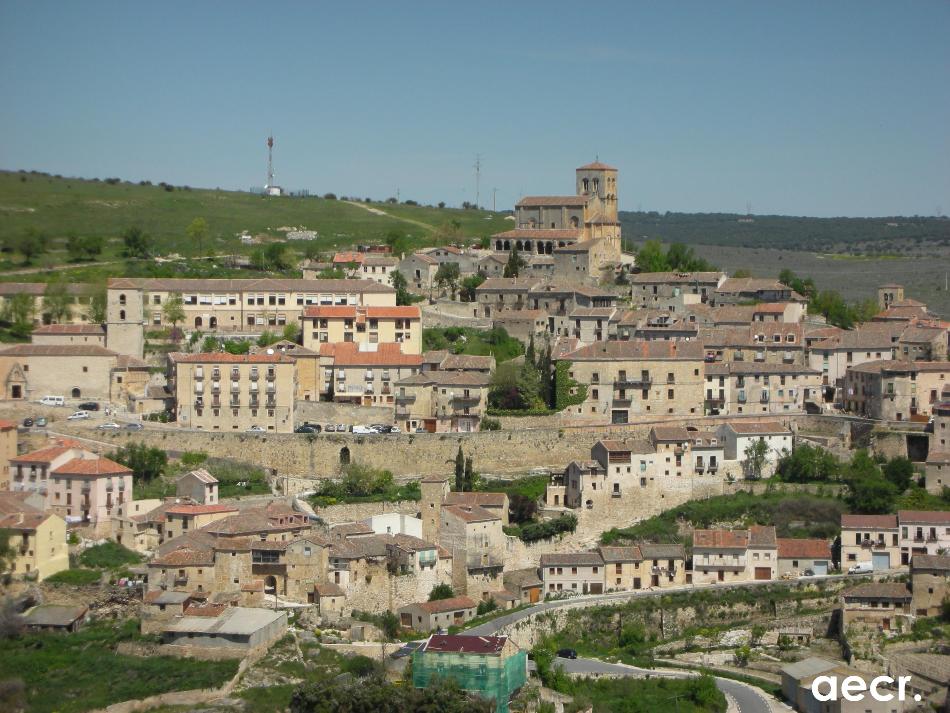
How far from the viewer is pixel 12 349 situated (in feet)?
163

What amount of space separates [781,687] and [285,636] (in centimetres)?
1179

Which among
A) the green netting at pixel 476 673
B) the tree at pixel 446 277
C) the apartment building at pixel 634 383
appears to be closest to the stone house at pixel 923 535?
the apartment building at pixel 634 383

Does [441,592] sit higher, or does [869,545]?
[869,545]

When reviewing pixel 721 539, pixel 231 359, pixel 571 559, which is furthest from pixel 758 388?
pixel 231 359

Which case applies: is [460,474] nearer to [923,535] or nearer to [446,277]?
[923,535]

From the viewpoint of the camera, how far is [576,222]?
65.6 m

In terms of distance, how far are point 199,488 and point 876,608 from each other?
18167mm

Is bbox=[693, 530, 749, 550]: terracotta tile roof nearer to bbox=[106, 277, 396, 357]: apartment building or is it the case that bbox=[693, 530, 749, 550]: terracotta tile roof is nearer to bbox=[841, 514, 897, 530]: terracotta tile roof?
bbox=[841, 514, 897, 530]: terracotta tile roof

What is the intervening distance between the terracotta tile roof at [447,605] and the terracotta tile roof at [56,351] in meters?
15.8

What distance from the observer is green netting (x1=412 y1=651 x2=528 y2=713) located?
34438 millimetres

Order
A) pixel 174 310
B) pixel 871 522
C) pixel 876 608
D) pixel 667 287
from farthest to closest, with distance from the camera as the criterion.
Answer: pixel 667 287
pixel 174 310
pixel 871 522
pixel 876 608

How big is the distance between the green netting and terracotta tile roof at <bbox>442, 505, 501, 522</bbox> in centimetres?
714

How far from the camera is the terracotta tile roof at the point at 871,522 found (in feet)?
141

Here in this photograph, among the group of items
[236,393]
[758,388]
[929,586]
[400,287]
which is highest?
[400,287]
